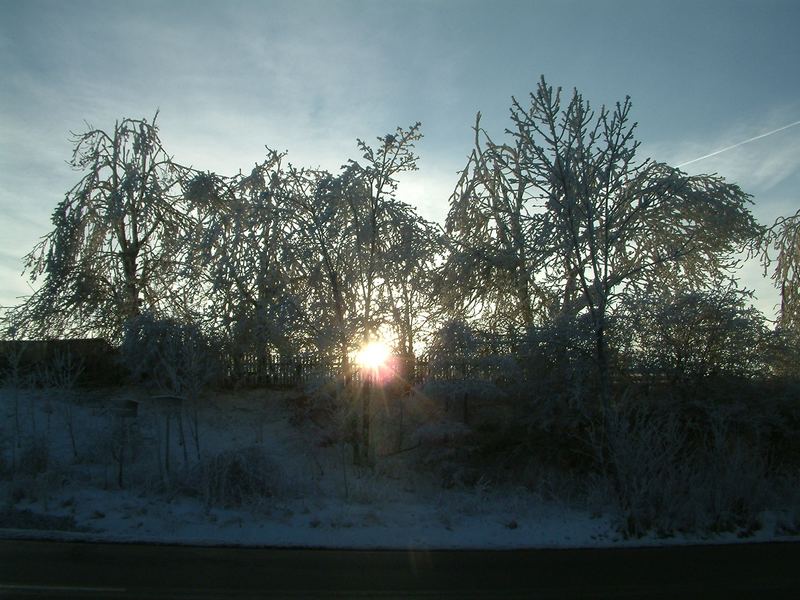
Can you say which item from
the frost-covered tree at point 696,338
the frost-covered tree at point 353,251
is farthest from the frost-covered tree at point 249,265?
the frost-covered tree at point 696,338

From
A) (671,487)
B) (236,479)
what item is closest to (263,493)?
(236,479)

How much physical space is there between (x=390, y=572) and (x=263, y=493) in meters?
4.59

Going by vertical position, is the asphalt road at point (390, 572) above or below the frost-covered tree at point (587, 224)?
below

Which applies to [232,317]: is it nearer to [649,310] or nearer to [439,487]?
[439,487]

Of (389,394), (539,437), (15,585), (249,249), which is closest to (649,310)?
(539,437)

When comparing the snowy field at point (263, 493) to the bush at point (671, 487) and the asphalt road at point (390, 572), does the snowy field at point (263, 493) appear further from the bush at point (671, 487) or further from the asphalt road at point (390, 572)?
the asphalt road at point (390, 572)

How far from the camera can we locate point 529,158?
12477 mm

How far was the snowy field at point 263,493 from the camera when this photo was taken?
33.4ft

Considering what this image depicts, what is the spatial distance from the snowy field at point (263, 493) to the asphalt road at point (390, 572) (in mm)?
680

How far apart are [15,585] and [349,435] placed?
391 inches

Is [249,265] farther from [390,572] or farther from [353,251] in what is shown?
[390,572]

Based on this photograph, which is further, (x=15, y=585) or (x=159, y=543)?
(x=159, y=543)

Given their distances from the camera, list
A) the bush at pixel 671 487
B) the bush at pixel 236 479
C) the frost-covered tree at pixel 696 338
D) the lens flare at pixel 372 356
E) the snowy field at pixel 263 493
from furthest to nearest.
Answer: the lens flare at pixel 372 356
the frost-covered tree at pixel 696 338
the bush at pixel 236 479
the bush at pixel 671 487
the snowy field at pixel 263 493

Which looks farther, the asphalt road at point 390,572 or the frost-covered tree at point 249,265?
the frost-covered tree at point 249,265
